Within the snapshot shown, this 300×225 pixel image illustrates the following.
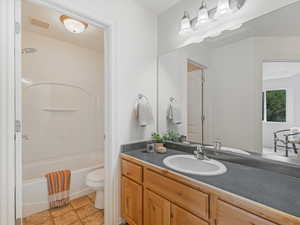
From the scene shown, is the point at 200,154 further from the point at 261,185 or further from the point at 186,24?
the point at 186,24

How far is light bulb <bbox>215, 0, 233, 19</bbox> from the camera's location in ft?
4.27

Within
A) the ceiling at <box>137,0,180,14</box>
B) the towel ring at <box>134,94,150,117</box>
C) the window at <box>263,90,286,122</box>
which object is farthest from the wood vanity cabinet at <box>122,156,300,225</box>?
the ceiling at <box>137,0,180,14</box>

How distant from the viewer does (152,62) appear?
6.55ft

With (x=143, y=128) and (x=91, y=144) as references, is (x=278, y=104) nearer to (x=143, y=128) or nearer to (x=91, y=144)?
(x=143, y=128)

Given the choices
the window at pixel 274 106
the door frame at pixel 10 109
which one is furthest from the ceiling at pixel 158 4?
the window at pixel 274 106

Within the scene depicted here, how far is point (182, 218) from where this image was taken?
1.05 m

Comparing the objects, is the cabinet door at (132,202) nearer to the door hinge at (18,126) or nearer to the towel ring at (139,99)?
the towel ring at (139,99)

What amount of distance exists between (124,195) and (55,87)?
6.82 feet

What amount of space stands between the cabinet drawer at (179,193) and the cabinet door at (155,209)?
6 cm

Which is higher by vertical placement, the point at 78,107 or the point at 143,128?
the point at 78,107

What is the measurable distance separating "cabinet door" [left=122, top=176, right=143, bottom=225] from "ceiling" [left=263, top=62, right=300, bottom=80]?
1.46 metres

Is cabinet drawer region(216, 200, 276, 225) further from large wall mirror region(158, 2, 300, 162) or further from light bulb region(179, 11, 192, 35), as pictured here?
light bulb region(179, 11, 192, 35)

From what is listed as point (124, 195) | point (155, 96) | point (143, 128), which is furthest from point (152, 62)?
point (124, 195)

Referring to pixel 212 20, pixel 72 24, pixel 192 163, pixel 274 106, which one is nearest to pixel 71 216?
pixel 192 163
